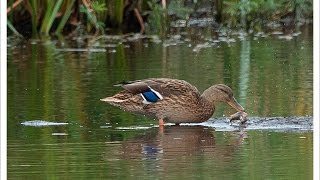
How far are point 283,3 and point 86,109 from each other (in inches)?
326

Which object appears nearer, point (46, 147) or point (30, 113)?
point (46, 147)

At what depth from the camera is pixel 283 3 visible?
729 inches

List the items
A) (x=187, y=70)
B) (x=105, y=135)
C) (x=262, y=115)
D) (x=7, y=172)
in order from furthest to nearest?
(x=187, y=70), (x=262, y=115), (x=105, y=135), (x=7, y=172)

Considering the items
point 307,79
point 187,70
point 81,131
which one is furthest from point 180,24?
point 81,131

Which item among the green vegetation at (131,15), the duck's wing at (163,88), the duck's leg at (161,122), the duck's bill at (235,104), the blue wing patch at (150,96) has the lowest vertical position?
the green vegetation at (131,15)

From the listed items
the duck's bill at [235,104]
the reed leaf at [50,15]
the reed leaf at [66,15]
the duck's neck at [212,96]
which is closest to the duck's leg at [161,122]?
the duck's neck at [212,96]

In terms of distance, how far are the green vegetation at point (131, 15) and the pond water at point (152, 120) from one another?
1.48 ft

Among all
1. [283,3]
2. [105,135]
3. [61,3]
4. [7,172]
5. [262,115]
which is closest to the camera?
[7,172]

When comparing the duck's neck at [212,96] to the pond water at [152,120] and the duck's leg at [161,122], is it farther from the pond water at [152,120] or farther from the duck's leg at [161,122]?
the duck's leg at [161,122]

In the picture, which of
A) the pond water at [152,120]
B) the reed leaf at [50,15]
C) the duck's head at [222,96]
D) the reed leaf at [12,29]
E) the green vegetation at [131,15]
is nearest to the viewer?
the pond water at [152,120]

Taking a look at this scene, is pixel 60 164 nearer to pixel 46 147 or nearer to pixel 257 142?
pixel 46 147

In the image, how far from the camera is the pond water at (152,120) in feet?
25.6

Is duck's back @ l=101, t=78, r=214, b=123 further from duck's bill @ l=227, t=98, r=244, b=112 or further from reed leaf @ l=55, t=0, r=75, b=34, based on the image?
reed leaf @ l=55, t=0, r=75, b=34

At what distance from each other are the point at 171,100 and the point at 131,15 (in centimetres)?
837
